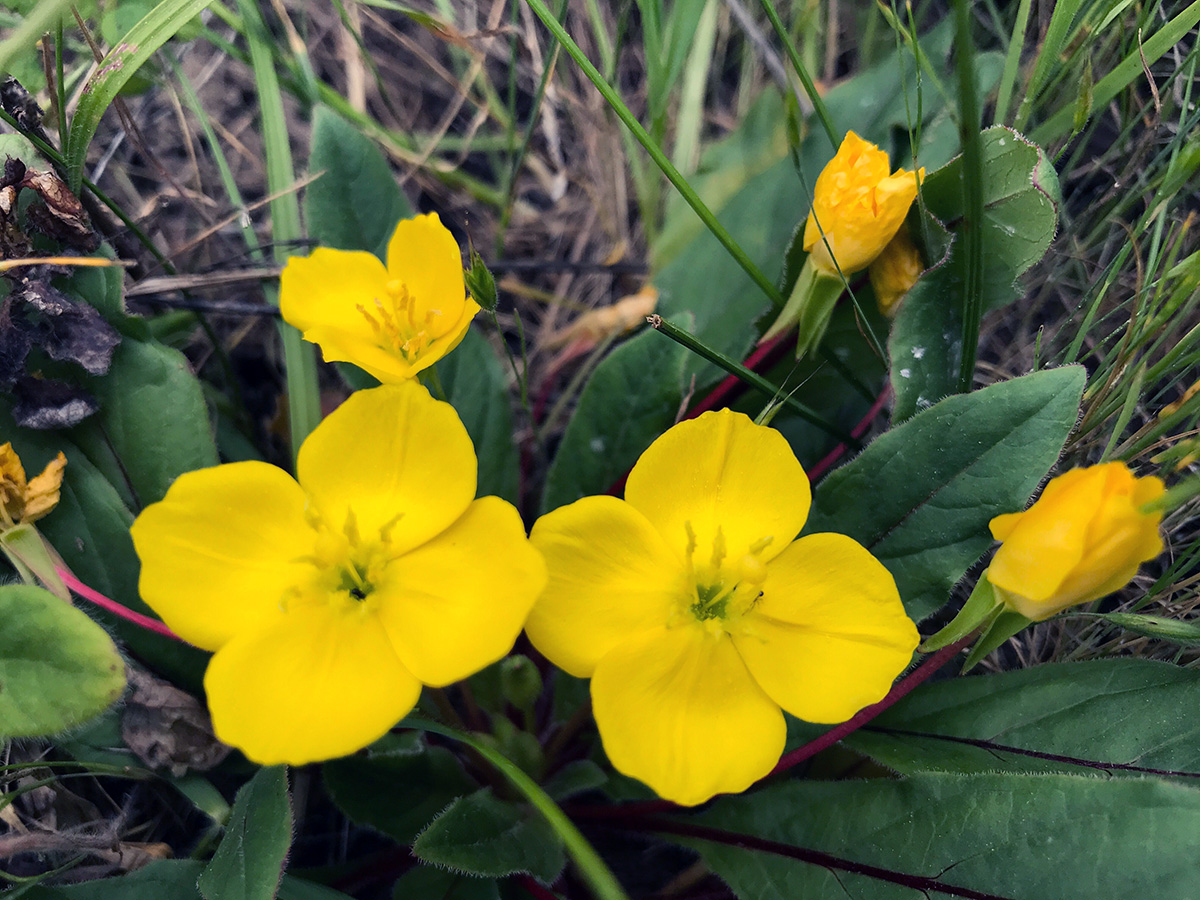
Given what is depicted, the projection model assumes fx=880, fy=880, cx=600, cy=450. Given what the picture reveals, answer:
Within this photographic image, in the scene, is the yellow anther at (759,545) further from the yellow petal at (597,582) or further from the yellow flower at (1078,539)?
the yellow flower at (1078,539)

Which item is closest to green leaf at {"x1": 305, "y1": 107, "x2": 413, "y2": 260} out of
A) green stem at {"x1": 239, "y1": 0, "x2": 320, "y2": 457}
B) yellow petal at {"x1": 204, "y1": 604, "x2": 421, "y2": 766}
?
green stem at {"x1": 239, "y1": 0, "x2": 320, "y2": 457}

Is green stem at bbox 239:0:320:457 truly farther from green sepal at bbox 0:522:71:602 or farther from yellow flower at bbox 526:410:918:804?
yellow flower at bbox 526:410:918:804

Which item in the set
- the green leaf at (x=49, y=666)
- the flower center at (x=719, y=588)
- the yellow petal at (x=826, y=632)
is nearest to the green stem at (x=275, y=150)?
the green leaf at (x=49, y=666)

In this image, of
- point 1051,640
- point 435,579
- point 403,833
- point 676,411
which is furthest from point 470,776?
point 1051,640

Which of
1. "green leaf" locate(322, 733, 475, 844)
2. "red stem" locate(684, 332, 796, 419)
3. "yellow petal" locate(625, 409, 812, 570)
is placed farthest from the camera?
"red stem" locate(684, 332, 796, 419)

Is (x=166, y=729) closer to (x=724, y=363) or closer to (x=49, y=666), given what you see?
(x=49, y=666)

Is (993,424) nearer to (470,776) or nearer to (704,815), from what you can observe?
(704,815)
